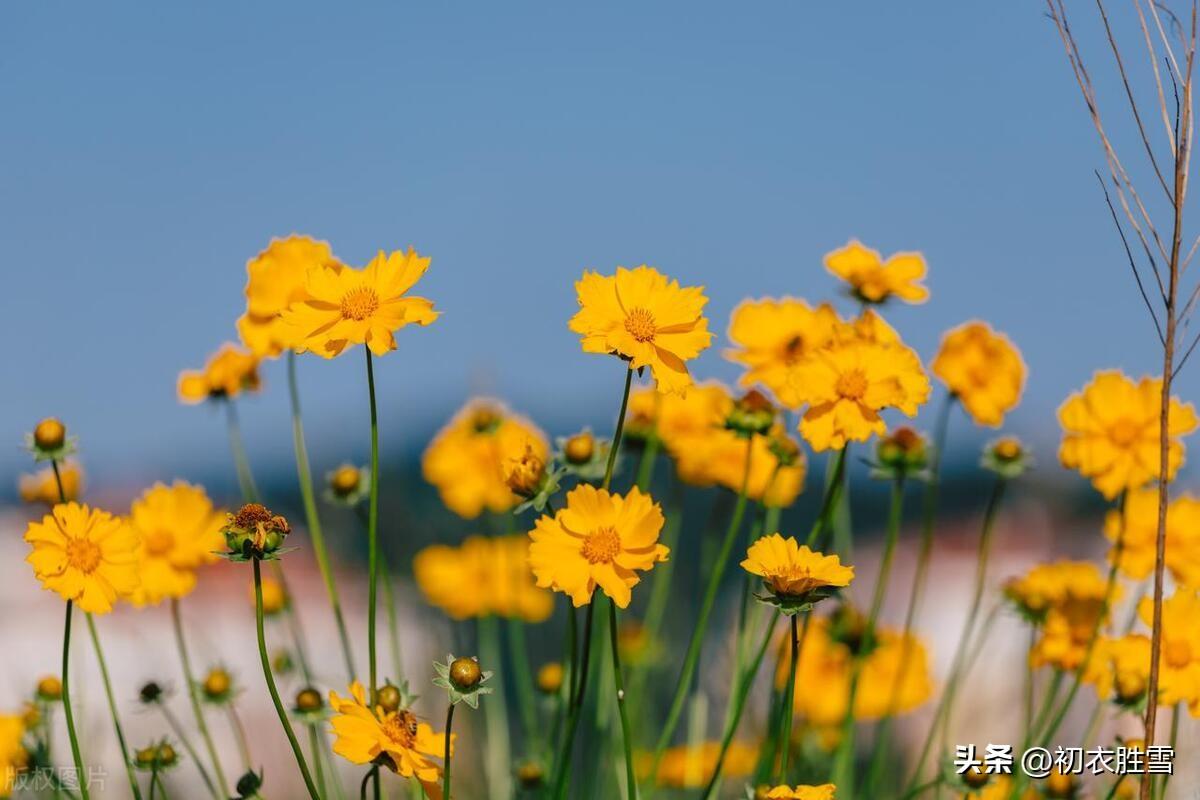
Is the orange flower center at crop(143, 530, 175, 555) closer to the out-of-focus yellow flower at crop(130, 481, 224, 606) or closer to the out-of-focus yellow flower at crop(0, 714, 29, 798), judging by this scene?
the out-of-focus yellow flower at crop(130, 481, 224, 606)

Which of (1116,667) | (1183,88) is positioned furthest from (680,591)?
(1183,88)

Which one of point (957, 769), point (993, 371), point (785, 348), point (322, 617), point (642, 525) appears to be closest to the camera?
point (642, 525)

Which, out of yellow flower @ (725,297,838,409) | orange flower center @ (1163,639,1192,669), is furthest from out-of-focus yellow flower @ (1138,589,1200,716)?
yellow flower @ (725,297,838,409)

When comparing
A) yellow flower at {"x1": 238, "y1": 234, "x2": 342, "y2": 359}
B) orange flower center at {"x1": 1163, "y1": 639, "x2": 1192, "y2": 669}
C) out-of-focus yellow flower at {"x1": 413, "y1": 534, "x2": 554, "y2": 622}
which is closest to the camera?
yellow flower at {"x1": 238, "y1": 234, "x2": 342, "y2": 359}

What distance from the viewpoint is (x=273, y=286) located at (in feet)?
4.99

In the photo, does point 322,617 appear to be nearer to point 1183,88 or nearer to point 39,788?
point 39,788

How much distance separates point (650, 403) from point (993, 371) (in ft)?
1.40

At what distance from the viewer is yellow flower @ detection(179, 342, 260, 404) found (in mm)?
1782

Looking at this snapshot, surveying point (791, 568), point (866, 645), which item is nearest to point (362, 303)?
point (791, 568)

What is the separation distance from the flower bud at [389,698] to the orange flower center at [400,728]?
0.01 metres

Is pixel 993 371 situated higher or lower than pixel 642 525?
higher

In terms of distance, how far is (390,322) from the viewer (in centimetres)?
113

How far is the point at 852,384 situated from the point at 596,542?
1.06ft

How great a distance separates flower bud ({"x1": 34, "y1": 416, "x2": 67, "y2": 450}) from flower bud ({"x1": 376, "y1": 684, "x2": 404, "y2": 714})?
1.64 feet
